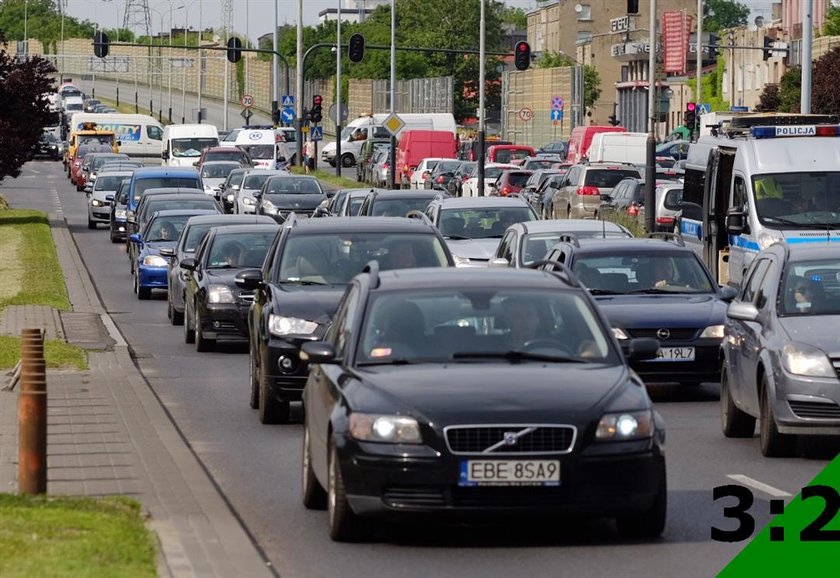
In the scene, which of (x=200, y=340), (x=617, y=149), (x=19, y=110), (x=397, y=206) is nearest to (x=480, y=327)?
(x=200, y=340)

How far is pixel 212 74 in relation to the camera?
197375 millimetres

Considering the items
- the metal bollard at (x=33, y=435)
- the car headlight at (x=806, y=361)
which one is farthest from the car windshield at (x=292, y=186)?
the metal bollard at (x=33, y=435)

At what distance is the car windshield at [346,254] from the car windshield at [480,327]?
20.0ft

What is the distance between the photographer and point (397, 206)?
110 ft

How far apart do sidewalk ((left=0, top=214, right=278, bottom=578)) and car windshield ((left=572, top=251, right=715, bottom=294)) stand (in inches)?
171

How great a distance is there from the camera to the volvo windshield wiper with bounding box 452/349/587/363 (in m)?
10.9

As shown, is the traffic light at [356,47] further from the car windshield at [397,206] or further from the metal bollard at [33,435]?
the metal bollard at [33,435]

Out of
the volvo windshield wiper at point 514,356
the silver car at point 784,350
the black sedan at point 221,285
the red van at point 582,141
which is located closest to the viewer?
the volvo windshield wiper at point 514,356

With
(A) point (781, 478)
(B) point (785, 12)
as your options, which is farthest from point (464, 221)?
(B) point (785, 12)

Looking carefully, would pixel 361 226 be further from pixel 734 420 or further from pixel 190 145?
pixel 190 145

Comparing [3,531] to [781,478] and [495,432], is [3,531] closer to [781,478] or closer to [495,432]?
[495,432]

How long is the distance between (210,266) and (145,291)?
847 cm

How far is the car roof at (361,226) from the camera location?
1783 cm

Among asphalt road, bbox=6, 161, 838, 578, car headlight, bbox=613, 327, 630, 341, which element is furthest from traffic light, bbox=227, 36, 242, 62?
car headlight, bbox=613, 327, 630, 341
